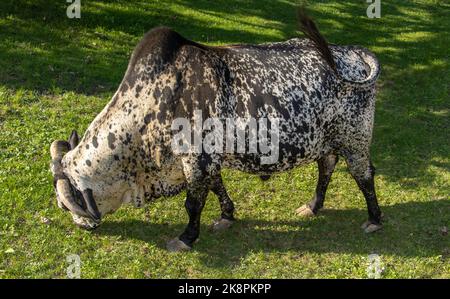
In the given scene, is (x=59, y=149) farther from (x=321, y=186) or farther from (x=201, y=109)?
(x=321, y=186)

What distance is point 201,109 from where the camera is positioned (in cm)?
727

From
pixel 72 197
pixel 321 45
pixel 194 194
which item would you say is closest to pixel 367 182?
pixel 321 45

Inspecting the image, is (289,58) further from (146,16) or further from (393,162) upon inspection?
(146,16)

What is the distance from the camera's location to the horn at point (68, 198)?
7219mm

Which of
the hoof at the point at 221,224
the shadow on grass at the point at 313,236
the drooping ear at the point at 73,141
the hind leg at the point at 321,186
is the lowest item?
the shadow on grass at the point at 313,236

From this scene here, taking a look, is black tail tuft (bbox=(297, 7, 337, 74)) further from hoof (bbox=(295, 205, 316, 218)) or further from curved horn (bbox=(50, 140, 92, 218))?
curved horn (bbox=(50, 140, 92, 218))

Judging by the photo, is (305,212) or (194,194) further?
(305,212)

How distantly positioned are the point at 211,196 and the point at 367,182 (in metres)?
2.62

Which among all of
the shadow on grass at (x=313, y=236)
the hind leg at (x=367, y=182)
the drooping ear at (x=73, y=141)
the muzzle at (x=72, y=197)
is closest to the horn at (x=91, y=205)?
the muzzle at (x=72, y=197)


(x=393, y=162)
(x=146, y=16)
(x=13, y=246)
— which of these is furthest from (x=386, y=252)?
(x=146, y=16)
